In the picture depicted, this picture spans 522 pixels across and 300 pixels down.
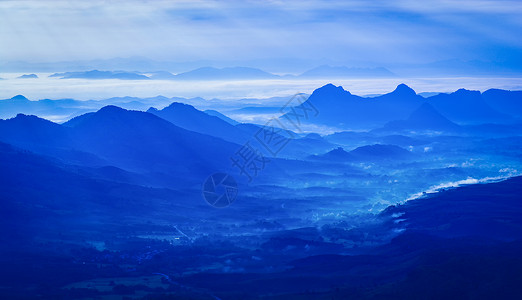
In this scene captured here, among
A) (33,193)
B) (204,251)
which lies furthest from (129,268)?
(33,193)

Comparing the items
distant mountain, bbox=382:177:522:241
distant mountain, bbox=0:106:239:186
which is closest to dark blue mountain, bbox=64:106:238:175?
distant mountain, bbox=0:106:239:186

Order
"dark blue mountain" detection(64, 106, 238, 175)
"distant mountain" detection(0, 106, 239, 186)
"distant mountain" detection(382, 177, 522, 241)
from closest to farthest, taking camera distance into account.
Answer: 1. "distant mountain" detection(382, 177, 522, 241)
2. "distant mountain" detection(0, 106, 239, 186)
3. "dark blue mountain" detection(64, 106, 238, 175)

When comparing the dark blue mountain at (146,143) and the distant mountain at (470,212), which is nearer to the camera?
the distant mountain at (470,212)

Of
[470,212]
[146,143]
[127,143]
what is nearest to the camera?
[470,212]

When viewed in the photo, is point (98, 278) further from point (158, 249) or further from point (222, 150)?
point (222, 150)

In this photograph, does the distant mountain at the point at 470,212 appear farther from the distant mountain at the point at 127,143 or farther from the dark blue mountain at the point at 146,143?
the dark blue mountain at the point at 146,143

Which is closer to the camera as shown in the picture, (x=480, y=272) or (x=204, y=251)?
(x=480, y=272)

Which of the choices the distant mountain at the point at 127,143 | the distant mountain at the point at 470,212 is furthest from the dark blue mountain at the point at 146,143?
the distant mountain at the point at 470,212

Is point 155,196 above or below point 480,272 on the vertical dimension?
above

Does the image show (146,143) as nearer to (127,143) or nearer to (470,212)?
(127,143)

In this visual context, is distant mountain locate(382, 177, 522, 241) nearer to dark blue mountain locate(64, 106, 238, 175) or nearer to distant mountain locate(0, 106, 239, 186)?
distant mountain locate(0, 106, 239, 186)

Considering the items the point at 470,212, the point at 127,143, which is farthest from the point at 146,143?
the point at 470,212
